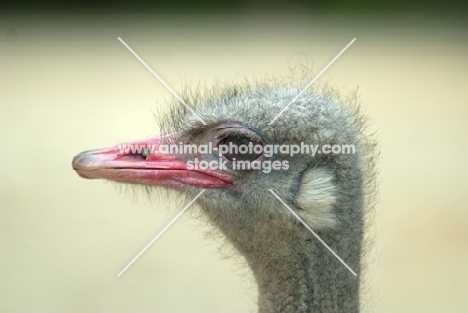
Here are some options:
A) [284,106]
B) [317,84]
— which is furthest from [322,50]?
[284,106]

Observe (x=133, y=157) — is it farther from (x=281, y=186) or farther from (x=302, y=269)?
(x=302, y=269)

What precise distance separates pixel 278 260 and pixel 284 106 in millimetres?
310

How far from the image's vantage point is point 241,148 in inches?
71.3

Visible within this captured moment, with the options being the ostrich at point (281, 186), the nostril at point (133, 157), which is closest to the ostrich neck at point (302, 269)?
the ostrich at point (281, 186)

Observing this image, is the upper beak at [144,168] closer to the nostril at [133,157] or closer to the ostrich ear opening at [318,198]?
the nostril at [133,157]

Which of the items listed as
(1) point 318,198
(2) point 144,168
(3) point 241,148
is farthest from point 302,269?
(2) point 144,168

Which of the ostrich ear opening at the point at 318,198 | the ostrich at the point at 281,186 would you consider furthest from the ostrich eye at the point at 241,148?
the ostrich ear opening at the point at 318,198

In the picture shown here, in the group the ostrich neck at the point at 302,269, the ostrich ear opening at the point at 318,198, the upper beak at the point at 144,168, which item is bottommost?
the ostrich neck at the point at 302,269

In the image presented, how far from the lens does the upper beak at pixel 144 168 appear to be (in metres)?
1.77

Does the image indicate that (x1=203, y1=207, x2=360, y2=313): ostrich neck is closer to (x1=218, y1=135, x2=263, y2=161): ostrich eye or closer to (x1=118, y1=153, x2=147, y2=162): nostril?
(x1=218, y1=135, x2=263, y2=161): ostrich eye

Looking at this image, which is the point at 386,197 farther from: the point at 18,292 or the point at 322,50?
the point at 18,292

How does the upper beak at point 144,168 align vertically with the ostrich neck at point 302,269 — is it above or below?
above

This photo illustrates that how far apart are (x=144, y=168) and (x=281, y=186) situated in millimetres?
276

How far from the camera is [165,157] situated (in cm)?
183
